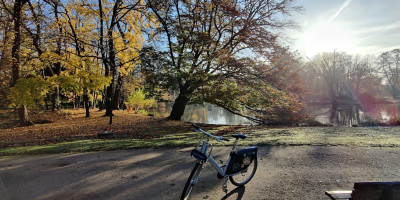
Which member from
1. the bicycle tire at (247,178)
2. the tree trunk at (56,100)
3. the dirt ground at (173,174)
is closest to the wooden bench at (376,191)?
the dirt ground at (173,174)

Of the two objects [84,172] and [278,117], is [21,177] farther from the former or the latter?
[278,117]

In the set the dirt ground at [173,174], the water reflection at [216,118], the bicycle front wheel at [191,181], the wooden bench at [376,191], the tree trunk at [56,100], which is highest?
the tree trunk at [56,100]

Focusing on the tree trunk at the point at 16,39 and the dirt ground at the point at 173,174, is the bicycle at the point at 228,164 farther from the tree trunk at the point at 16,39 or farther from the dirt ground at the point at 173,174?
the tree trunk at the point at 16,39

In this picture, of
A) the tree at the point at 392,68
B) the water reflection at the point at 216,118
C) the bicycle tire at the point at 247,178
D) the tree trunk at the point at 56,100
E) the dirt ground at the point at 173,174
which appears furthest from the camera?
the tree at the point at 392,68

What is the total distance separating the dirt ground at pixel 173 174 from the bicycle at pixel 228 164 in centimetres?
18

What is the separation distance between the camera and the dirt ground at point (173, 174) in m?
3.65

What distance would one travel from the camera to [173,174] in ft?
14.5

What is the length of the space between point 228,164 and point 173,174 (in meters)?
1.35

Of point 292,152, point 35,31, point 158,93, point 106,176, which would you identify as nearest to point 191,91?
point 158,93

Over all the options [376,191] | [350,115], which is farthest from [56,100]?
[350,115]

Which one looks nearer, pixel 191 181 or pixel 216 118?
pixel 191 181

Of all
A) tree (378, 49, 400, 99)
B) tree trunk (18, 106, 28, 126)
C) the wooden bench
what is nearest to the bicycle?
the wooden bench

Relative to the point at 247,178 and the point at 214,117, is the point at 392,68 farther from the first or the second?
the point at 247,178

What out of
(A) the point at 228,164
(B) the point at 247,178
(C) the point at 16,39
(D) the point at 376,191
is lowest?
(B) the point at 247,178
